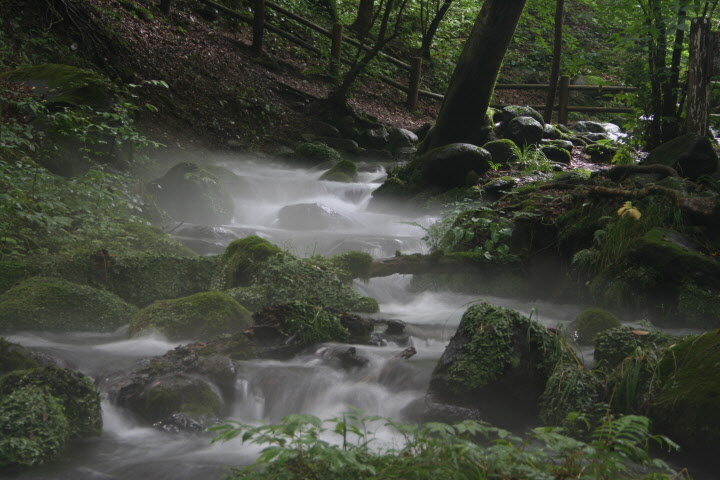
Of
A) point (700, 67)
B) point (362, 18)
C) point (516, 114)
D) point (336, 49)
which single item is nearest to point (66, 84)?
point (516, 114)

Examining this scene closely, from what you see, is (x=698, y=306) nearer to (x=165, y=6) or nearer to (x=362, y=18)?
(x=165, y=6)

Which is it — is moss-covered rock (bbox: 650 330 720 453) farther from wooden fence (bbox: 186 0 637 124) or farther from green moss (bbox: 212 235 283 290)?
wooden fence (bbox: 186 0 637 124)

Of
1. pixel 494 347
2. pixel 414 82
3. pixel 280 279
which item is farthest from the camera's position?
pixel 414 82

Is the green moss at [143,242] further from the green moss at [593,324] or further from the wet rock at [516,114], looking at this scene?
the wet rock at [516,114]

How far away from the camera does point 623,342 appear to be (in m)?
4.16

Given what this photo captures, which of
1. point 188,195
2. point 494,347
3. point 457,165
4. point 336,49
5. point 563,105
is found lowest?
point 494,347

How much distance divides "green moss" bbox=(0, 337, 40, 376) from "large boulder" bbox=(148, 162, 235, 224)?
17.9 feet

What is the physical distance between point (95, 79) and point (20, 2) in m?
3.22

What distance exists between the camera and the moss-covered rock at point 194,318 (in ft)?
16.5

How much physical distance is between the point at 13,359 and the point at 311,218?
242 inches

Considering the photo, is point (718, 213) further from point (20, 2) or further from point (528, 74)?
point (528, 74)

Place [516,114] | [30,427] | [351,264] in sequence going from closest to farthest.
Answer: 1. [30,427]
2. [351,264]
3. [516,114]

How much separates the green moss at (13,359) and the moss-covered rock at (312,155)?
31.9ft

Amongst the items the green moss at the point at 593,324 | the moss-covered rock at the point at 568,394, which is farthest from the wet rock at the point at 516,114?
the moss-covered rock at the point at 568,394
